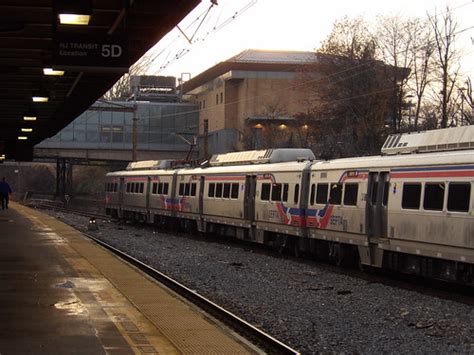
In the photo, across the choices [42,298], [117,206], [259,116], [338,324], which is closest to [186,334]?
[338,324]

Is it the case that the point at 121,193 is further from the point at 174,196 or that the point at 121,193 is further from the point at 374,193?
the point at 374,193

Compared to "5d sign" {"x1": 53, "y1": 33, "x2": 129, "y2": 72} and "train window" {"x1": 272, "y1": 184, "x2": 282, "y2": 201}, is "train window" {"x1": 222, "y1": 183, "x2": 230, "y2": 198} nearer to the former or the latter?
"train window" {"x1": 272, "y1": 184, "x2": 282, "y2": 201}

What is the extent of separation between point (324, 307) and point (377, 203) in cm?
474

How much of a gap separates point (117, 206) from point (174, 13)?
1313 inches

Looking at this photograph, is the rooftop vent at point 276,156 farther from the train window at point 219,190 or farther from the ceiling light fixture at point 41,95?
the ceiling light fixture at point 41,95

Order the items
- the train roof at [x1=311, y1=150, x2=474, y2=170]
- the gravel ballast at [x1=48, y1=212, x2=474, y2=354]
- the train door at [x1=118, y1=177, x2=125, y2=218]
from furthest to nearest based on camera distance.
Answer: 1. the train door at [x1=118, y1=177, x2=125, y2=218]
2. the train roof at [x1=311, y1=150, x2=474, y2=170]
3. the gravel ballast at [x1=48, y1=212, x2=474, y2=354]

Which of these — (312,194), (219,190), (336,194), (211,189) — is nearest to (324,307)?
(336,194)

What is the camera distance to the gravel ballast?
29.8ft

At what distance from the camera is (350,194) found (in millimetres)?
17297

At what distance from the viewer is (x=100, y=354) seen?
732 centimetres

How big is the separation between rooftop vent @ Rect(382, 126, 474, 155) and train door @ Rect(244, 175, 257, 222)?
7819 mm

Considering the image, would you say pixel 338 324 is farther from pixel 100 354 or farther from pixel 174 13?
pixel 174 13

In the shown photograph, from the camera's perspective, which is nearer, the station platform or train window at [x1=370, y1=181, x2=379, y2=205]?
the station platform

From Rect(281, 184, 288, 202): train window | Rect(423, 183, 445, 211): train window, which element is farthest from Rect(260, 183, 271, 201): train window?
Rect(423, 183, 445, 211): train window
